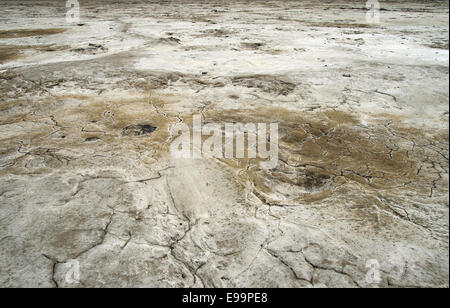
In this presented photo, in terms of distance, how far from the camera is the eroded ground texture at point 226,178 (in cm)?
181

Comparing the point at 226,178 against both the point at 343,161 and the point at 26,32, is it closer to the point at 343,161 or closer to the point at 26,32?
the point at 343,161

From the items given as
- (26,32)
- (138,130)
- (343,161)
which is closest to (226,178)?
(343,161)

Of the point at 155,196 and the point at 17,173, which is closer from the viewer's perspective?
the point at 155,196

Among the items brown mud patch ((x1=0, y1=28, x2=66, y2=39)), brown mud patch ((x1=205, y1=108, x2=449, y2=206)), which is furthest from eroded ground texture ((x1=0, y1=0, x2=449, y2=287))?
brown mud patch ((x1=0, y1=28, x2=66, y2=39))

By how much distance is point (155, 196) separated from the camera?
241 centimetres

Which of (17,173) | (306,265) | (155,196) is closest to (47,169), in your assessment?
(17,173)

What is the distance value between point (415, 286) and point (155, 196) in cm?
176

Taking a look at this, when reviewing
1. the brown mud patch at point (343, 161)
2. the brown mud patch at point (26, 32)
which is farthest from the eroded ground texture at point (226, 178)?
the brown mud patch at point (26, 32)

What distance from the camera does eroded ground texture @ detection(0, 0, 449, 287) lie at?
1.81 m

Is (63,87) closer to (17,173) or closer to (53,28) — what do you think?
(17,173)

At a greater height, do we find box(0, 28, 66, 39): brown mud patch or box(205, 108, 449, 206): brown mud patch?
box(0, 28, 66, 39): brown mud patch

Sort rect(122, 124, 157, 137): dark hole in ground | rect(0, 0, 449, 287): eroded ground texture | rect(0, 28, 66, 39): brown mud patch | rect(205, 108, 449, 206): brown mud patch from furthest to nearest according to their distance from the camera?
rect(0, 28, 66, 39): brown mud patch → rect(122, 124, 157, 137): dark hole in ground → rect(205, 108, 449, 206): brown mud patch → rect(0, 0, 449, 287): eroded ground texture

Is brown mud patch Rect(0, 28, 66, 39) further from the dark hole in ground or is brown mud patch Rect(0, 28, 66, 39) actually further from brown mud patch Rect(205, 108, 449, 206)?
brown mud patch Rect(205, 108, 449, 206)

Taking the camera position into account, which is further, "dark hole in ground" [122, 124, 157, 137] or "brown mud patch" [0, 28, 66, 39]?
"brown mud patch" [0, 28, 66, 39]
